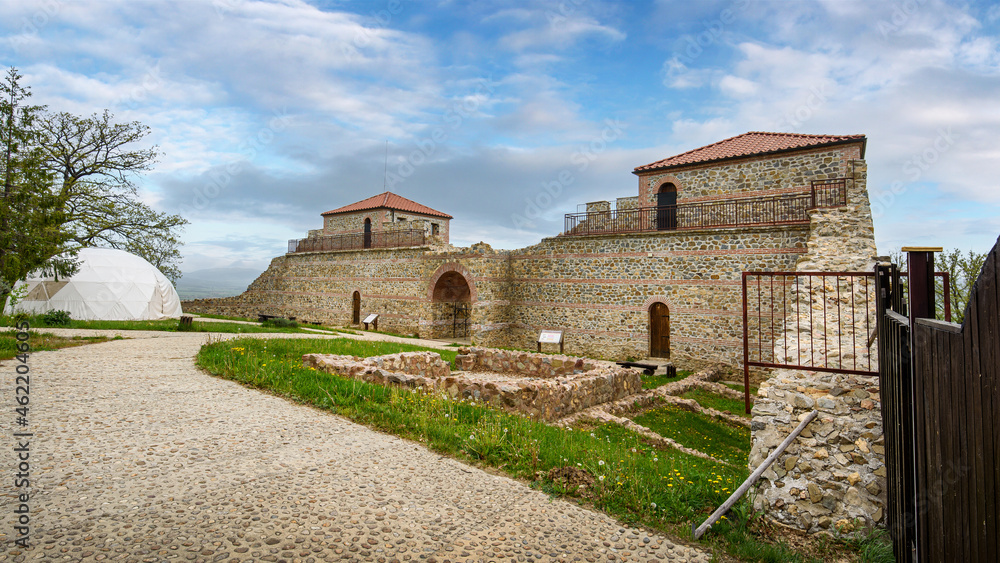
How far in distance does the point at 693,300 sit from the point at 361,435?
13933mm

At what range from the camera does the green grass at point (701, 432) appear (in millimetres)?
8415

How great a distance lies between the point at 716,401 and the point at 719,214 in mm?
7640

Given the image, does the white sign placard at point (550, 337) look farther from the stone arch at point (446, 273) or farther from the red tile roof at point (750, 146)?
the red tile roof at point (750, 146)

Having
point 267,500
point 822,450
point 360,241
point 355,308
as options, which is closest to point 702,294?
point 822,450

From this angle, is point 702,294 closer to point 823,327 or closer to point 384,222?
point 823,327

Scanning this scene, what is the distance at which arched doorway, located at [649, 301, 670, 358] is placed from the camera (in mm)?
17797

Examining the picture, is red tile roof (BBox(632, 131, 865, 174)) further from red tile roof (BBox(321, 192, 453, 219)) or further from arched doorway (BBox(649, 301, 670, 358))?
red tile roof (BBox(321, 192, 453, 219))

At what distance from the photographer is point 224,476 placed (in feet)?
15.0

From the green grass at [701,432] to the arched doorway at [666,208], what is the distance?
9642mm

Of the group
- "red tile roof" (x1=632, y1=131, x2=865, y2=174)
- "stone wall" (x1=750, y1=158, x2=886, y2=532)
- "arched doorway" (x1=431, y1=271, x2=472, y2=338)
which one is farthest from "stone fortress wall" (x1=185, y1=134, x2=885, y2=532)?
"red tile roof" (x1=632, y1=131, x2=865, y2=174)

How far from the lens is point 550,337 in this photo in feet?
62.1

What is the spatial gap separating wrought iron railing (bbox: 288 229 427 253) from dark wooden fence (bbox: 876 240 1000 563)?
2236 cm

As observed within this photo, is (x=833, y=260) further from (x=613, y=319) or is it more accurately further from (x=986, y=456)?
(x=613, y=319)

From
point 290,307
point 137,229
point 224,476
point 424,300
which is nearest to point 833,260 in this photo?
point 224,476
